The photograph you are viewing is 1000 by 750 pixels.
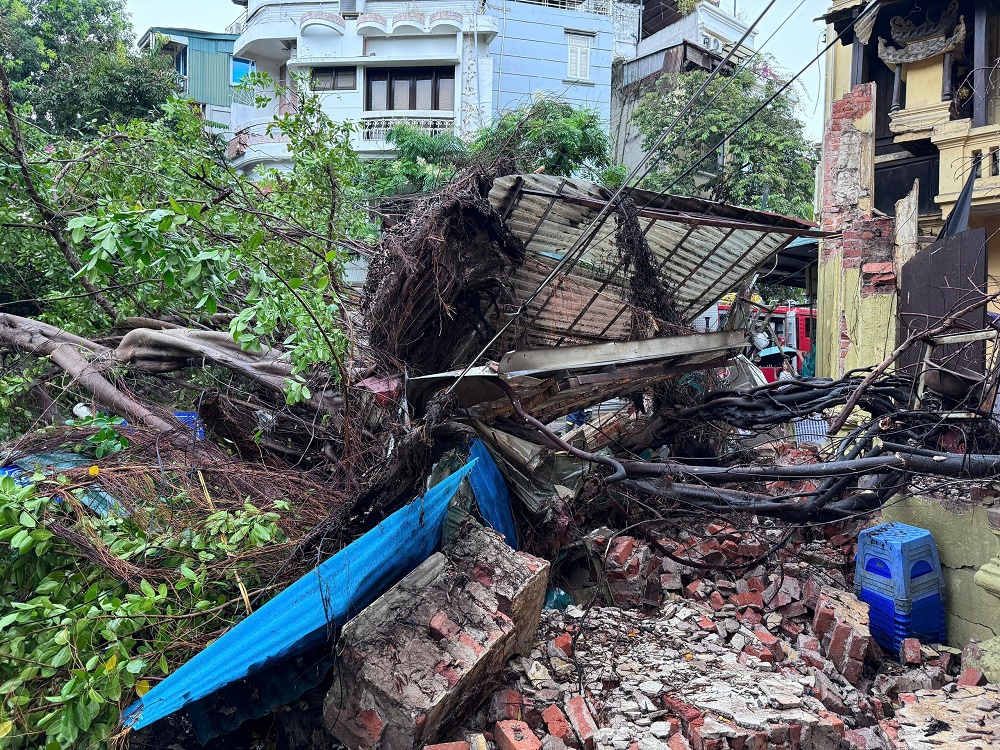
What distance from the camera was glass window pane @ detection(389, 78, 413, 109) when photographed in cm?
1898

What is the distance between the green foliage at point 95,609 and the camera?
297 centimetres

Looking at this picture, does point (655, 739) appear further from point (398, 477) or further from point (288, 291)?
point (288, 291)

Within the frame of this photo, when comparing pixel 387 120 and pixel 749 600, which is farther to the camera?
pixel 387 120

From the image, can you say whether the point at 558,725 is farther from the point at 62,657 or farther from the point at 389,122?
the point at 389,122

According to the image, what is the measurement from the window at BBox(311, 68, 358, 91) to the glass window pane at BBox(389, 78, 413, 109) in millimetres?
1050

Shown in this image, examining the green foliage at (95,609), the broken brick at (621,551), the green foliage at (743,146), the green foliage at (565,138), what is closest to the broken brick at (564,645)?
the broken brick at (621,551)

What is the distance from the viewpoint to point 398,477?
4055 millimetres

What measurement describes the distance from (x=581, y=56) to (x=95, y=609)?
789 inches

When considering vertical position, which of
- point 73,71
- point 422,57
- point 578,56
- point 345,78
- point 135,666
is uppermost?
point 578,56

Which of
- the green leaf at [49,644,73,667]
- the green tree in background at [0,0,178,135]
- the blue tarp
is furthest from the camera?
the green tree in background at [0,0,178,135]

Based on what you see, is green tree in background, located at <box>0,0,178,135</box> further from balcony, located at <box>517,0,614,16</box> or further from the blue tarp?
the blue tarp

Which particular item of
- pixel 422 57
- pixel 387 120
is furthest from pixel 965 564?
pixel 422 57

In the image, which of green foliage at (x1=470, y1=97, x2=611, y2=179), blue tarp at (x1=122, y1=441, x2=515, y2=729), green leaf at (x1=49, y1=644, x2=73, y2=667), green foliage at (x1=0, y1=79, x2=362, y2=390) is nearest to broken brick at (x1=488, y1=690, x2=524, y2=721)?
blue tarp at (x1=122, y1=441, x2=515, y2=729)

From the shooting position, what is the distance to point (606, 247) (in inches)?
206
